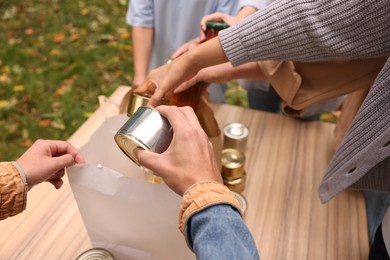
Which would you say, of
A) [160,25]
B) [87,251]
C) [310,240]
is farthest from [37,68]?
[310,240]

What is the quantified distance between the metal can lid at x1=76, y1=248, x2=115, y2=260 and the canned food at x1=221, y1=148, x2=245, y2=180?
319mm

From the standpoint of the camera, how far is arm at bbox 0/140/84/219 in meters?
0.62

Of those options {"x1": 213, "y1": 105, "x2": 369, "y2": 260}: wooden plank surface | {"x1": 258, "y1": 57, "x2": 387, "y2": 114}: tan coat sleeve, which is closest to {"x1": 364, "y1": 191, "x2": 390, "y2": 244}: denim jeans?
{"x1": 213, "y1": 105, "x2": 369, "y2": 260}: wooden plank surface

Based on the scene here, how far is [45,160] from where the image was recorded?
67 centimetres

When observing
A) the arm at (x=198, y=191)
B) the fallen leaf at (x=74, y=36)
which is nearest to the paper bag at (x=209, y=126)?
the arm at (x=198, y=191)

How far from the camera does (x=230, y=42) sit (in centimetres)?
76

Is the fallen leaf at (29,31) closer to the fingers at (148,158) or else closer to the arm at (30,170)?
the arm at (30,170)

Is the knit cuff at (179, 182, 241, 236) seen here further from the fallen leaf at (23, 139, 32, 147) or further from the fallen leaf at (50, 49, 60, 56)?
the fallen leaf at (50, 49, 60, 56)

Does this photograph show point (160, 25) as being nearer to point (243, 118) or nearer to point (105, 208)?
point (243, 118)

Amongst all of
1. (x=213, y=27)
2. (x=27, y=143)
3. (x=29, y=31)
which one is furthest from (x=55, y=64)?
(x=213, y=27)

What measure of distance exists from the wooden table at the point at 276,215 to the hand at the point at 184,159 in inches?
13.1

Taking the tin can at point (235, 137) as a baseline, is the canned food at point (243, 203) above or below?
below

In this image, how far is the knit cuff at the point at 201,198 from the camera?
1.65 feet

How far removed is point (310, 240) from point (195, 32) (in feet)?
2.69
